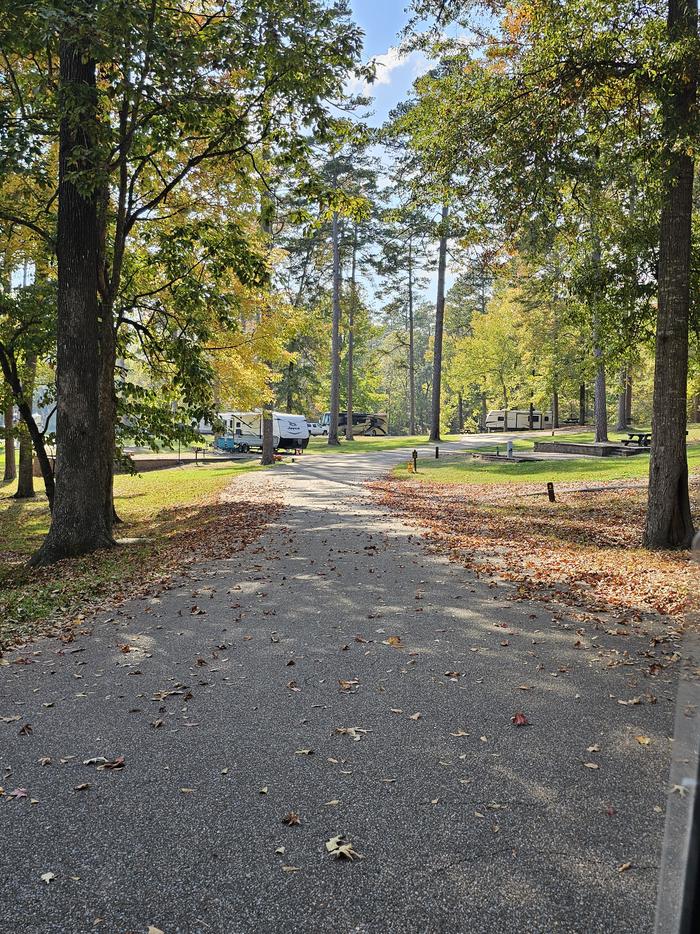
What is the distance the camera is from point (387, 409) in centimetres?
8606

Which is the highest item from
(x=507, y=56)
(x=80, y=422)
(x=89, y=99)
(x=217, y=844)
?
(x=507, y=56)

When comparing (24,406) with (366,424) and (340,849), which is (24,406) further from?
(366,424)

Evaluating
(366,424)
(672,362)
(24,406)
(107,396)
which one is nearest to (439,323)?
(366,424)

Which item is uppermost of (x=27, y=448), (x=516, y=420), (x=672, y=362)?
(x=672, y=362)

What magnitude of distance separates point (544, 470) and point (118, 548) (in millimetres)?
14910

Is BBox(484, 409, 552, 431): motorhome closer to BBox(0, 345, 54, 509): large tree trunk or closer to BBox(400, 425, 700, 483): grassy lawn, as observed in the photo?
BBox(400, 425, 700, 483): grassy lawn

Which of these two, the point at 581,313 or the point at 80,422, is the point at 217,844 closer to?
the point at 80,422

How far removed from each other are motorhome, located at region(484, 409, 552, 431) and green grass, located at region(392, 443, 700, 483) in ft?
90.8

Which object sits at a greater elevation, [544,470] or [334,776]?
[544,470]

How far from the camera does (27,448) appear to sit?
18562 millimetres

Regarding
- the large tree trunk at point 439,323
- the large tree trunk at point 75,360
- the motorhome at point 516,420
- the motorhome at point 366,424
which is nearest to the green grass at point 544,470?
the large tree trunk at point 439,323

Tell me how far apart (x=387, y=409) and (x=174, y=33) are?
77.8 m

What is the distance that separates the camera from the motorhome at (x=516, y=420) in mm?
53406

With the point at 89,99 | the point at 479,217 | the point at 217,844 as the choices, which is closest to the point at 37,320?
the point at 89,99
